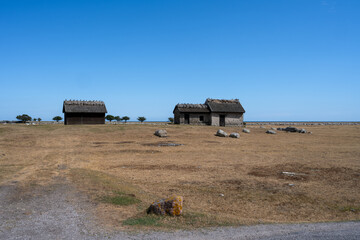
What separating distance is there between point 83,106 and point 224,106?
24671mm

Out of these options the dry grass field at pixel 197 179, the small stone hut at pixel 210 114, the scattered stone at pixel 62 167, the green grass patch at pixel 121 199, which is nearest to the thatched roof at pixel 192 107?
the small stone hut at pixel 210 114

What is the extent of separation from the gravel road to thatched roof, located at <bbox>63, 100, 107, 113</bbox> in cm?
3451

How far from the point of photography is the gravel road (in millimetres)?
6629

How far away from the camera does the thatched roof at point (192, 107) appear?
48.6 m

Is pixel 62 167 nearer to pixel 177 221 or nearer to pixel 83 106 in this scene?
pixel 177 221

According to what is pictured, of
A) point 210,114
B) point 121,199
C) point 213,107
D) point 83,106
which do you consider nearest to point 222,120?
point 210,114

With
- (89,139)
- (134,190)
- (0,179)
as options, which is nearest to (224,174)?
(134,190)

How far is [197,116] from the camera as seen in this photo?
49.0 m

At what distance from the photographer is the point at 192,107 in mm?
49531

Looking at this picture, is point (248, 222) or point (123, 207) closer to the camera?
point (248, 222)

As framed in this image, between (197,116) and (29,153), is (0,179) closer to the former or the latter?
(29,153)

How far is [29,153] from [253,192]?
1776cm

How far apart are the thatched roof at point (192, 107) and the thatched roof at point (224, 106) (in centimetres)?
106

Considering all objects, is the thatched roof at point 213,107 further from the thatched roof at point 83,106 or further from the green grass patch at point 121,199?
the green grass patch at point 121,199
